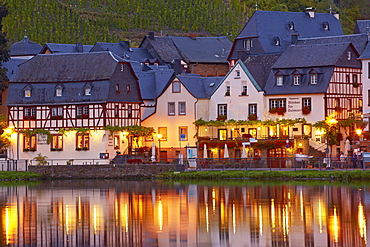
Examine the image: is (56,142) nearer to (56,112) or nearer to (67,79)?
(56,112)

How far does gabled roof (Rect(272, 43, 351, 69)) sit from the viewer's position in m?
74.2

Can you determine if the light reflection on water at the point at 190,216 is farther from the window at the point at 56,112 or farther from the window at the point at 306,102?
the window at the point at 56,112

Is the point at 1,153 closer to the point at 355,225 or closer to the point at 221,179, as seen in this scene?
the point at 221,179

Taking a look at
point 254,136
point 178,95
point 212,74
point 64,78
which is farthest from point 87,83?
point 212,74

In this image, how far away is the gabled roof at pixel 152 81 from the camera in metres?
80.8

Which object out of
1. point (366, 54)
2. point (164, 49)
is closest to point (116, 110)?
point (366, 54)

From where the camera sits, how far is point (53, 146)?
77.6 m

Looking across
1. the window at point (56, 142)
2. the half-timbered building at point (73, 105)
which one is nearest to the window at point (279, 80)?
the half-timbered building at point (73, 105)

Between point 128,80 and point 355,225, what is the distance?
4571 cm

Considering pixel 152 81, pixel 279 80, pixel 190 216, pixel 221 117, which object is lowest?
pixel 190 216

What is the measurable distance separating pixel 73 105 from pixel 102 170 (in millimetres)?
10579

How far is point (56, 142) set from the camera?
77.6 m

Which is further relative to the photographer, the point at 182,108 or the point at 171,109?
the point at 171,109

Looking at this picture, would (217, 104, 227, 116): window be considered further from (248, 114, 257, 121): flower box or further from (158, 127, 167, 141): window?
(158, 127, 167, 141): window
